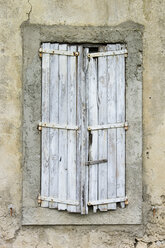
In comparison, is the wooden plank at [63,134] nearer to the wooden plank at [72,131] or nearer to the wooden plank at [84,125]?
the wooden plank at [72,131]

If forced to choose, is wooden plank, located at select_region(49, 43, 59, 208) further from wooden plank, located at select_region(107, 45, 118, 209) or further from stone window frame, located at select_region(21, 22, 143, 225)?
wooden plank, located at select_region(107, 45, 118, 209)

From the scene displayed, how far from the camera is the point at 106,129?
544 cm

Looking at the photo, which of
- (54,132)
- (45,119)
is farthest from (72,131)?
(45,119)

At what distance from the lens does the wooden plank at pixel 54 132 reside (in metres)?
5.42

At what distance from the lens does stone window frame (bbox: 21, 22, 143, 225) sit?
17.8 ft

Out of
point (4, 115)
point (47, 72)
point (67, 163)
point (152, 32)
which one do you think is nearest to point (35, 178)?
point (67, 163)

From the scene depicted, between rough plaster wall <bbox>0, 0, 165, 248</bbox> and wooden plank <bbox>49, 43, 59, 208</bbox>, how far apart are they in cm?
38

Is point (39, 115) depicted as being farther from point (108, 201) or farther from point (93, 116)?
point (108, 201)

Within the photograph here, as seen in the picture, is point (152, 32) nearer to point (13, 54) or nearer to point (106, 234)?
point (13, 54)

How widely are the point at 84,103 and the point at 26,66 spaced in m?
0.81

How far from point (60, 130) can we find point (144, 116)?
40.2 inches

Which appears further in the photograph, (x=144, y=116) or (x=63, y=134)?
(x=144, y=116)

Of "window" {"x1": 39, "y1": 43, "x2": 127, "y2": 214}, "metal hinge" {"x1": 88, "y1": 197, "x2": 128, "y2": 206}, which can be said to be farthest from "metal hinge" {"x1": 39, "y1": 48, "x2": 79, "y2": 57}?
"metal hinge" {"x1": 88, "y1": 197, "x2": 128, "y2": 206}

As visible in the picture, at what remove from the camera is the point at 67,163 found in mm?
5434
